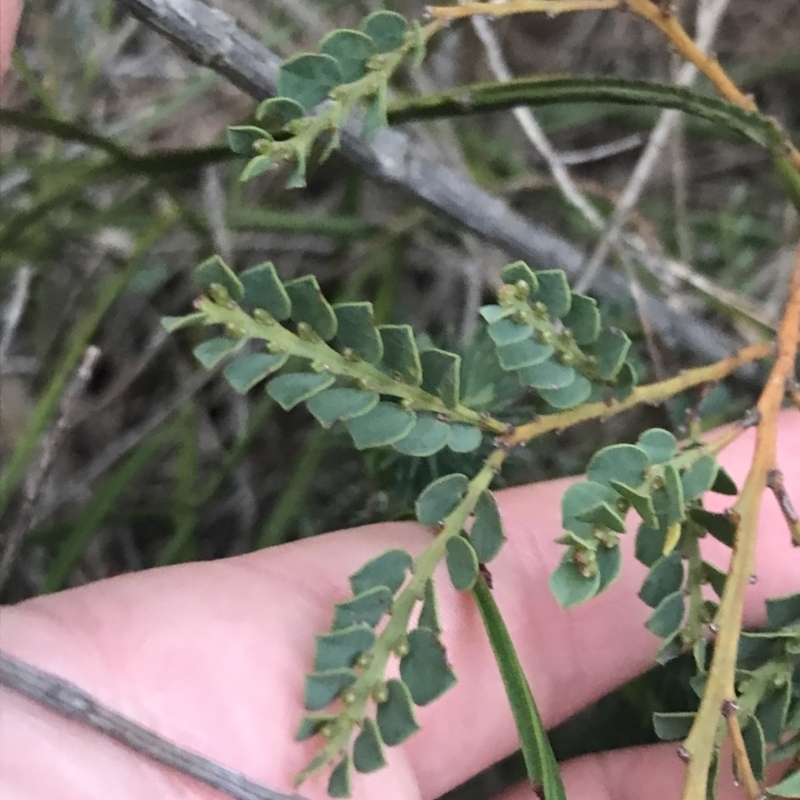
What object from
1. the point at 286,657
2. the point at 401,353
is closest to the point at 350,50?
the point at 401,353

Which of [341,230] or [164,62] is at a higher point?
[164,62]

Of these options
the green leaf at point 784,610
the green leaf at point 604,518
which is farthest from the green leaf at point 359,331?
the green leaf at point 784,610

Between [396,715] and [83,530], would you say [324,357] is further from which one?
[83,530]

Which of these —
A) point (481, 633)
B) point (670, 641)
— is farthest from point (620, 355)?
point (481, 633)

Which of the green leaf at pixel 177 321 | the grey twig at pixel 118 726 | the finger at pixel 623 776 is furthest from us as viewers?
the finger at pixel 623 776

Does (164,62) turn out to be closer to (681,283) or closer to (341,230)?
(341,230)

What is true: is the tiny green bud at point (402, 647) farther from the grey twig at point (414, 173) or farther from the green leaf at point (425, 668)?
the grey twig at point (414, 173)

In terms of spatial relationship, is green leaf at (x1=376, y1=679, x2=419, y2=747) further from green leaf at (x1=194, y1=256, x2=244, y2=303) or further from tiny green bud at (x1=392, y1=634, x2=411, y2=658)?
green leaf at (x1=194, y1=256, x2=244, y2=303)

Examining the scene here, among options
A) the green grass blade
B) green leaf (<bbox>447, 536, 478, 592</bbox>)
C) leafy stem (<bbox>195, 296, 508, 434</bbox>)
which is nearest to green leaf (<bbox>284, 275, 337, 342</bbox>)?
leafy stem (<bbox>195, 296, 508, 434</bbox>)
